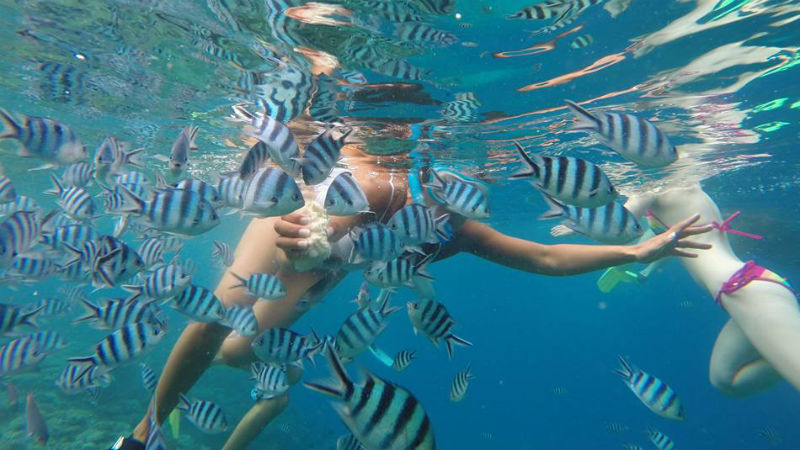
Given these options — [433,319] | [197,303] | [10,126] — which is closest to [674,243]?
[433,319]

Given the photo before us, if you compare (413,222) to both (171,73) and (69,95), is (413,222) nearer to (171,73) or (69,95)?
(171,73)

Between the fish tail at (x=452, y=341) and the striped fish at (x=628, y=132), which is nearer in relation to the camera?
the striped fish at (x=628, y=132)

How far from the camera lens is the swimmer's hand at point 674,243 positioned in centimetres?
468

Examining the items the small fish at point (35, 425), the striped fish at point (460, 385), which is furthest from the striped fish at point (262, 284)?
the striped fish at point (460, 385)

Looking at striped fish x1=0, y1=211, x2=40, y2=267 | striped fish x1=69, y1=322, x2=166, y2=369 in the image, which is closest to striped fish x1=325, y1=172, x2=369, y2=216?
striped fish x1=69, y1=322, x2=166, y2=369

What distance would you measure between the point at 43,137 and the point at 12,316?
6.85ft

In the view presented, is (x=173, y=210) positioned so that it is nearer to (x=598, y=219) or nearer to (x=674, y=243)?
(x=598, y=219)

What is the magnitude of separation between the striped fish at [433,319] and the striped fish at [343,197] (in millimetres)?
1354

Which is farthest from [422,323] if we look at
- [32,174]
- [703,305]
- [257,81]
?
[703,305]

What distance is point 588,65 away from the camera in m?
8.55

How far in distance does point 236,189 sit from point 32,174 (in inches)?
1177

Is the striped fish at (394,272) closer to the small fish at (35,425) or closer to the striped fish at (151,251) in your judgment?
the striped fish at (151,251)

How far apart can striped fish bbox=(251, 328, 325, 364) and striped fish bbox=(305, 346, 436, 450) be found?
280 cm

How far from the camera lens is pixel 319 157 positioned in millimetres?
3676
